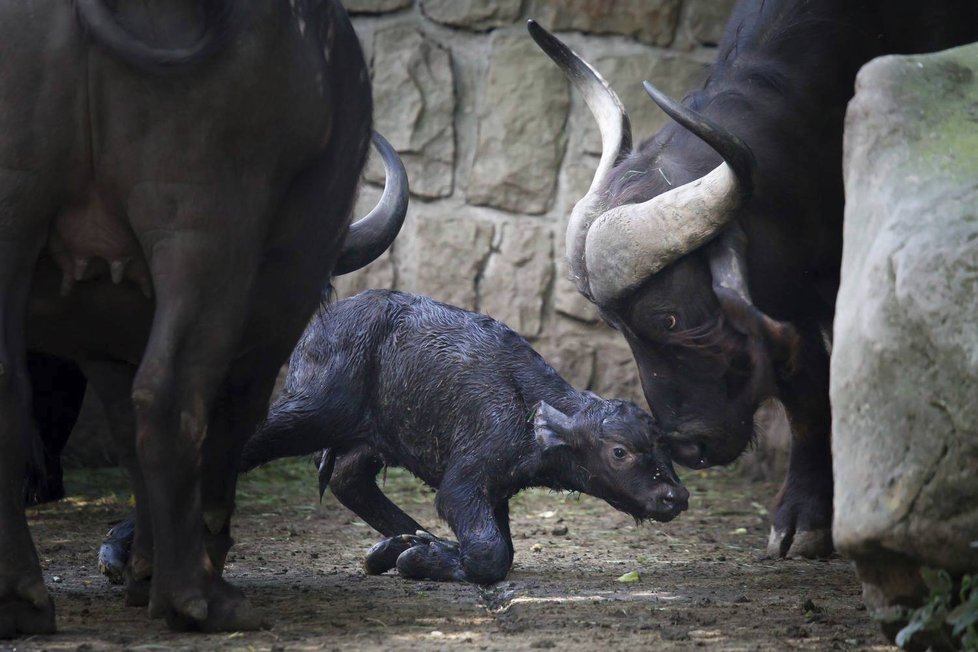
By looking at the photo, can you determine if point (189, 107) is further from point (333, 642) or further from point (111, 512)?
point (111, 512)

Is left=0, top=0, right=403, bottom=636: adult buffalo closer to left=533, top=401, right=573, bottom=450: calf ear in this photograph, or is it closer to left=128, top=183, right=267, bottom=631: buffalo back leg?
left=128, top=183, right=267, bottom=631: buffalo back leg

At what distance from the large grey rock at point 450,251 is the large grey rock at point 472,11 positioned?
3.50ft

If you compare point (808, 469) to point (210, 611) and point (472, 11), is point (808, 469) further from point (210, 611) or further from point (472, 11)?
point (472, 11)

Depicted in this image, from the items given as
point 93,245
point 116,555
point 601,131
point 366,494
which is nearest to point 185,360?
point 93,245

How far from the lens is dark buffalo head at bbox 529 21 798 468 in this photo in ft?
16.3

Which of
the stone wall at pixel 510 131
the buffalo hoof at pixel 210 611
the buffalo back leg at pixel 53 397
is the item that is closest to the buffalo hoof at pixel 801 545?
the stone wall at pixel 510 131

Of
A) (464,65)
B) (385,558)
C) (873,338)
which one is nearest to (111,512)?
(385,558)

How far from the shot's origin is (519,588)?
4742mm

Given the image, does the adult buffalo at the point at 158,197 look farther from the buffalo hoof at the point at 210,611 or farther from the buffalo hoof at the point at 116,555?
the buffalo hoof at the point at 116,555

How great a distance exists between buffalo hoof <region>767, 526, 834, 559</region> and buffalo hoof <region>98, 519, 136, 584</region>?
2.52 m

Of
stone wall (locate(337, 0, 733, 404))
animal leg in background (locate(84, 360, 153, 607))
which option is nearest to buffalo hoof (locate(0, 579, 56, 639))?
animal leg in background (locate(84, 360, 153, 607))

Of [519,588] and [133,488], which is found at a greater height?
[133,488]

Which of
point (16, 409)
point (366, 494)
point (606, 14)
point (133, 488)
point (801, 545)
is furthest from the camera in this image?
point (606, 14)

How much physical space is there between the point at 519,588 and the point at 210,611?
4.28 feet
